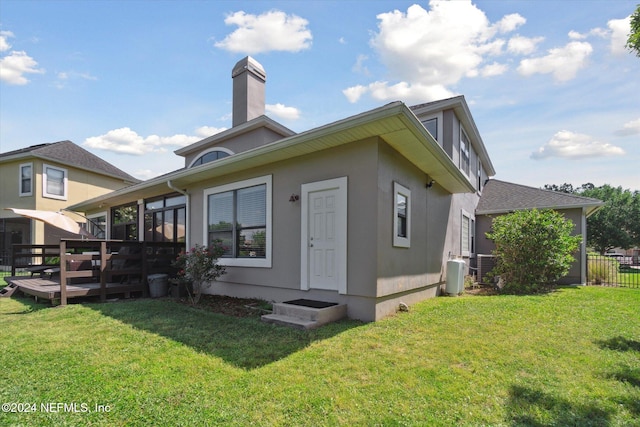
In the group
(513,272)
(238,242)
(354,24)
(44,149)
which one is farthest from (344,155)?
(44,149)

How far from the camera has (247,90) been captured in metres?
10.4

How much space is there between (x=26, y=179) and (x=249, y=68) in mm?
13942

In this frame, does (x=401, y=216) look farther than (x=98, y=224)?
No

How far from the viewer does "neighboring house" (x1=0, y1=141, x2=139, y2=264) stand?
16047 mm

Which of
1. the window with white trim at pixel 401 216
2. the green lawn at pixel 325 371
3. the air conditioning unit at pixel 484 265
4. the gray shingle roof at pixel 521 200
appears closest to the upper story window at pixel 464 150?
the gray shingle roof at pixel 521 200

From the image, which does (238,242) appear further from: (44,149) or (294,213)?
(44,149)

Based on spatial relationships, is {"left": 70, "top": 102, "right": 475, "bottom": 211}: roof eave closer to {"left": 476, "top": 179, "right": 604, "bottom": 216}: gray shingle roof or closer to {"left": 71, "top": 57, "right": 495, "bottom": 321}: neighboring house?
{"left": 71, "top": 57, "right": 495, "bottom": 321}: neighboring house

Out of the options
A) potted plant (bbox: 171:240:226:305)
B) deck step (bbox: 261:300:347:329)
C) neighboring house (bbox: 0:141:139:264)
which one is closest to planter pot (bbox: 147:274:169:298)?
potted plant (bbox: 171:240:226:305)

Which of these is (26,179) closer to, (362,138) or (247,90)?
(247,90)

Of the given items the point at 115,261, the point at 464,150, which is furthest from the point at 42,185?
the point at 464,150

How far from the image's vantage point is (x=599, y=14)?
6.03m

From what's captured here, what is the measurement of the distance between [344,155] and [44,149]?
18.4 metres

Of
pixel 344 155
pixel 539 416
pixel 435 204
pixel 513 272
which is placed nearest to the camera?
pixel 539 416

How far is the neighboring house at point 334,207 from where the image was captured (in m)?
5.26
